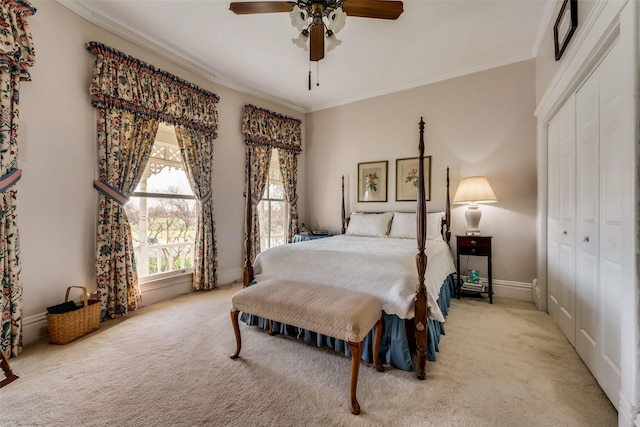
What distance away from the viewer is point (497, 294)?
3328 millimetres

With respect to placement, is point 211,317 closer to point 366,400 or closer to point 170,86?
point 366,400

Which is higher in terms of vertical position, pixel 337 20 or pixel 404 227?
pixel 337 20

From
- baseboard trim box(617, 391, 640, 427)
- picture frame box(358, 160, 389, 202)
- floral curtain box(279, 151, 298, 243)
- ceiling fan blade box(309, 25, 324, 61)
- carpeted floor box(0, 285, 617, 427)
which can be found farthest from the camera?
floral curtain box(279, 151, 298, 243)

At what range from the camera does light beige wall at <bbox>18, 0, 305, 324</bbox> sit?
2.12 metres

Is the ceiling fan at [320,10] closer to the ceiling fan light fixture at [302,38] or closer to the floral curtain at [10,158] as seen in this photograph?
the ceiling fan light fixture at [302,38]

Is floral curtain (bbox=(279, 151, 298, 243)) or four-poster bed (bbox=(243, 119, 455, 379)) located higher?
floral curtain (bbox=(279, 151, 298, 243))

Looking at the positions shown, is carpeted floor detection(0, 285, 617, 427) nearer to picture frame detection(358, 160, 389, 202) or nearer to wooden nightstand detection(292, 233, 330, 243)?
wooden nightstand detection(292, 233, 330, 243)

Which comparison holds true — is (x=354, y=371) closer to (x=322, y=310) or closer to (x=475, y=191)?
(x=322, y=310)

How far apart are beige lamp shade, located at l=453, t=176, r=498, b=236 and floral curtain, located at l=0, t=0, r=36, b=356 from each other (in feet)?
13.6

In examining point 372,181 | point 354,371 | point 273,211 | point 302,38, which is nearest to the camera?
point 354,371

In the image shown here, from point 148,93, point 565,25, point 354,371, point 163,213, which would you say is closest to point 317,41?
point 565,25

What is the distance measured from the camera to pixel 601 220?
1.58 meters

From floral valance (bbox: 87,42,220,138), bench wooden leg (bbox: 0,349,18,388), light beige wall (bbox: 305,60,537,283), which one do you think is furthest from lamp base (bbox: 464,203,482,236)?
bench wooden leg (bbox: 0,349,18,388)

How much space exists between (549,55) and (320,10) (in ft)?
7.77
